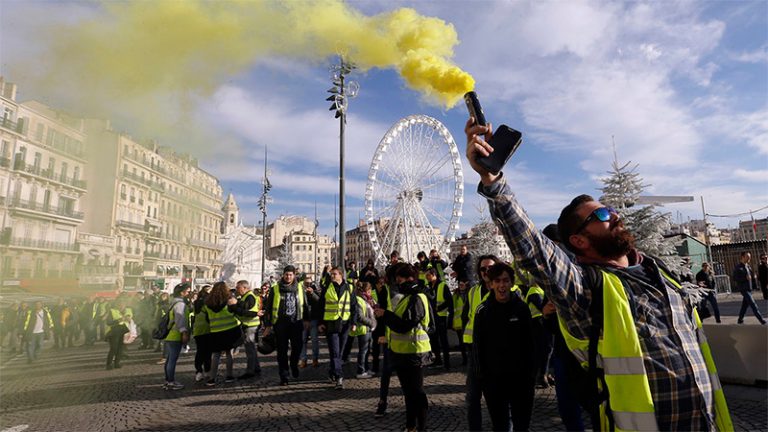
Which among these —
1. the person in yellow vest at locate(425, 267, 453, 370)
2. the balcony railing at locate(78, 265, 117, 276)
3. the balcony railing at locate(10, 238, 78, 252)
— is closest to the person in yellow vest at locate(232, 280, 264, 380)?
the person in yellow vest at locate(425, 267, 453, 370)

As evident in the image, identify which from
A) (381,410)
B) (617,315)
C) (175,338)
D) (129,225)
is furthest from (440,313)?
(617,315)

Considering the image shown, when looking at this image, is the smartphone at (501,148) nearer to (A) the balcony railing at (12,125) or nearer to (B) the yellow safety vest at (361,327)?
(A) the balcony railing at (12,125)

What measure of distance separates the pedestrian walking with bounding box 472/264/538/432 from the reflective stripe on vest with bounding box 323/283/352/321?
4176mm

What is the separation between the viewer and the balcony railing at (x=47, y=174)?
129 inches

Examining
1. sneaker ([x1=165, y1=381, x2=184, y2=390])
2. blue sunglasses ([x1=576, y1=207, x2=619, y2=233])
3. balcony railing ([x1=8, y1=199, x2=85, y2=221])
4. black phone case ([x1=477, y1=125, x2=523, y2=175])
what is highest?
balcony railing ([x1=8, y1=199, x2=85, y2=221])

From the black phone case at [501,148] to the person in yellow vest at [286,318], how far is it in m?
6.91

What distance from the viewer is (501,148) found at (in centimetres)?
175

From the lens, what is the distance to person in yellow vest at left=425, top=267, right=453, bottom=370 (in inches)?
336

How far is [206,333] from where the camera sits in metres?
8.27

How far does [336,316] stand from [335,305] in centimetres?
21

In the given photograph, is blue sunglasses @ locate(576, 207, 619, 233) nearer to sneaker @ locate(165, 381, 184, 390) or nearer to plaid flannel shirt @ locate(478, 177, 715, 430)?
plaid flannel shirt @ locate(478, 177, 715, 430)

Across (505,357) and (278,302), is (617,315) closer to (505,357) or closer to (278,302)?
(505,357)

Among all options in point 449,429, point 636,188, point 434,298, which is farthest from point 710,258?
point 449,429

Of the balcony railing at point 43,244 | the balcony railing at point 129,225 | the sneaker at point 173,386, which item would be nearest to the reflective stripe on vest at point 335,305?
the sneaker at point 173,386
